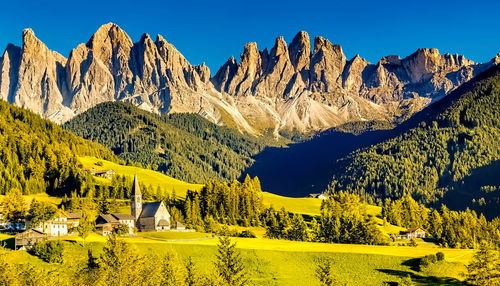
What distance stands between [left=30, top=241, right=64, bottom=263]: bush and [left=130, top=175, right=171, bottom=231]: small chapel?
42200mm

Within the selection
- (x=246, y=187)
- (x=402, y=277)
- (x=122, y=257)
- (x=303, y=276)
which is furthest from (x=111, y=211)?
(x=122, y=257)

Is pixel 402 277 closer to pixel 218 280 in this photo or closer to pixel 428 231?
pixel 218 280

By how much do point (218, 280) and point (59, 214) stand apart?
10228 centimetres

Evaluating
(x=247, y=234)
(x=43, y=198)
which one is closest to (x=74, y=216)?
(x=43, y=198)

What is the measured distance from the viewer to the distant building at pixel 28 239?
115m

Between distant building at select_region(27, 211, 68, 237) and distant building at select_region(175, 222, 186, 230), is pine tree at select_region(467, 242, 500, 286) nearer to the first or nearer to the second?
distant building at select_region(175, 222, 186, 230)

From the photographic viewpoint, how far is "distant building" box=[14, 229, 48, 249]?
11547cm

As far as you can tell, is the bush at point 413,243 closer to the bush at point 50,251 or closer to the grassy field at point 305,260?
the grassy field at point 305,260

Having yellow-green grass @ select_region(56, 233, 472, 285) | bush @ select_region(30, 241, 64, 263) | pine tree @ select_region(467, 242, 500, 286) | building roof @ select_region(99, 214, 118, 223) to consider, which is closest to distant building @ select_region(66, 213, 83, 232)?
building roof @ select_region(99, 214, 118, 223)

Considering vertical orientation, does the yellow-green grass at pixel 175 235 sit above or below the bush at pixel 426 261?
above

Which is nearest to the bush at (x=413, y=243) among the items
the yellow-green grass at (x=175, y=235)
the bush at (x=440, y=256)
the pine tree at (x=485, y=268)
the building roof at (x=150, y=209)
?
the bush at (x=440, y=256)

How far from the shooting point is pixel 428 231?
180 metres

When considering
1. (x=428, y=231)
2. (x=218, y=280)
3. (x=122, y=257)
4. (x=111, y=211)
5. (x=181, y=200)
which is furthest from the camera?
(x=181, y=200)

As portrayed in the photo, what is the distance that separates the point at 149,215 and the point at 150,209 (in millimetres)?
2412
